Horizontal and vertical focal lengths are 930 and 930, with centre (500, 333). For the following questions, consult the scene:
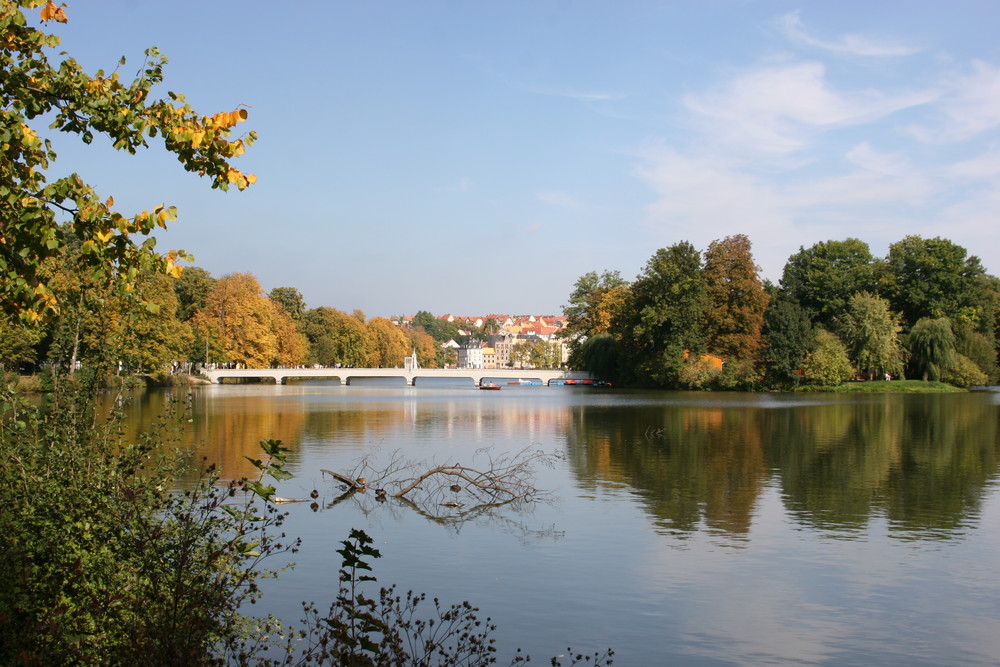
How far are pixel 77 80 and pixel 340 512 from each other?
36.2 ft

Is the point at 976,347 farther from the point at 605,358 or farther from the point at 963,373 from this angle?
the point at 605,358

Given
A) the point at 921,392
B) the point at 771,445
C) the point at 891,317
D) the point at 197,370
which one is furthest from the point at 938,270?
the point at 197,370

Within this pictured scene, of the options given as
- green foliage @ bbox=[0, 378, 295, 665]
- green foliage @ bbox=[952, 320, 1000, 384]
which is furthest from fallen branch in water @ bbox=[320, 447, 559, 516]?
green foliage @ bbox=[952, 320, 1000, 384]

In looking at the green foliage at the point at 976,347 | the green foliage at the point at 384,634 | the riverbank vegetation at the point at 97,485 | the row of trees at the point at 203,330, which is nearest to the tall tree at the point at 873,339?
the green foliage at the point at 976,347

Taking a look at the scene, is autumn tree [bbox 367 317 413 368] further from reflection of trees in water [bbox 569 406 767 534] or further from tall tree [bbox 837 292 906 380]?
reflection of trees in water [bbox 569 406 767 534]

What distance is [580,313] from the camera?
10031 cm

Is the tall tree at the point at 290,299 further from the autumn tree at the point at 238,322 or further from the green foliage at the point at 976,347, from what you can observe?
the green foliage at the point at 976,347

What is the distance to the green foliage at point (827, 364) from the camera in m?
66.4

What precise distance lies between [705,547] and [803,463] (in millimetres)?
11099

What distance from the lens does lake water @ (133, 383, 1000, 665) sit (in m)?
9.48

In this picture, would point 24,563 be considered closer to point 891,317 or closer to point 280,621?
point 280,621

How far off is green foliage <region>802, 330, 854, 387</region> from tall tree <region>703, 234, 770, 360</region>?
14.4 feet

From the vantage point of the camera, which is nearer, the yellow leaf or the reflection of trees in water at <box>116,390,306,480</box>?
the yellow leaf

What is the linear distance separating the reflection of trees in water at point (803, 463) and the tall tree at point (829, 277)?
3347 centimetres
